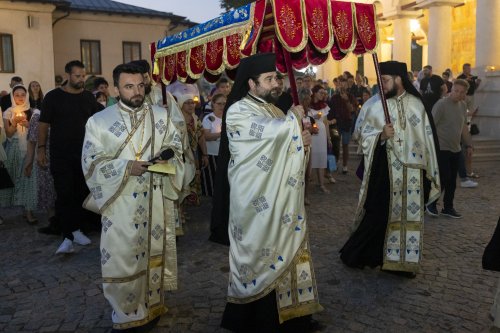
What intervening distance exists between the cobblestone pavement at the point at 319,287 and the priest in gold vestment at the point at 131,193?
48 centimetres

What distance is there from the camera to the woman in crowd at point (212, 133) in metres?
7.95

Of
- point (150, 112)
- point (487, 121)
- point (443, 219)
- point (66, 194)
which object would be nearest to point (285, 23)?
point (150, 112)

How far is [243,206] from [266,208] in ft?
0.54

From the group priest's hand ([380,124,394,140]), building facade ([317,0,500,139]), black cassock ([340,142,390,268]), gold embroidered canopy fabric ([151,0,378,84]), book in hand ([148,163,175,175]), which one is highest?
building facade ([317,0,500,139])

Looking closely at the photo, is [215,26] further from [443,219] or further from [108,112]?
[443,219]

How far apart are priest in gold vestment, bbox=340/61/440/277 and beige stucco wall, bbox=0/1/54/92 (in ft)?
69.8

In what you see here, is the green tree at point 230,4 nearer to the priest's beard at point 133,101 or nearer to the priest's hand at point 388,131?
the priest's hand at point 388,131

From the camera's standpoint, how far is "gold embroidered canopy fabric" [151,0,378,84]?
201 inches

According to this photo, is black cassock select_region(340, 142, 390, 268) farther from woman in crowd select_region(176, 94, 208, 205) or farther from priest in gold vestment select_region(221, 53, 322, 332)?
woman in crowd select_region(176, 94, 208, 205)

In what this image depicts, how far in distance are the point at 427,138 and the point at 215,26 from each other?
3.08m

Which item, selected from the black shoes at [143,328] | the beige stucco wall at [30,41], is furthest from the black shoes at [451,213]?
the beige stucco wall at [30,41]

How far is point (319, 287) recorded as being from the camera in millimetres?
4895

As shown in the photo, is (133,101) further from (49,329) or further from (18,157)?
(18,157)

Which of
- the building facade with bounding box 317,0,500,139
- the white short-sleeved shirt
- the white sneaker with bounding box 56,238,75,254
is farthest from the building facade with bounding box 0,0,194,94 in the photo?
the white sneaker with bounding box 56,238,75,254
